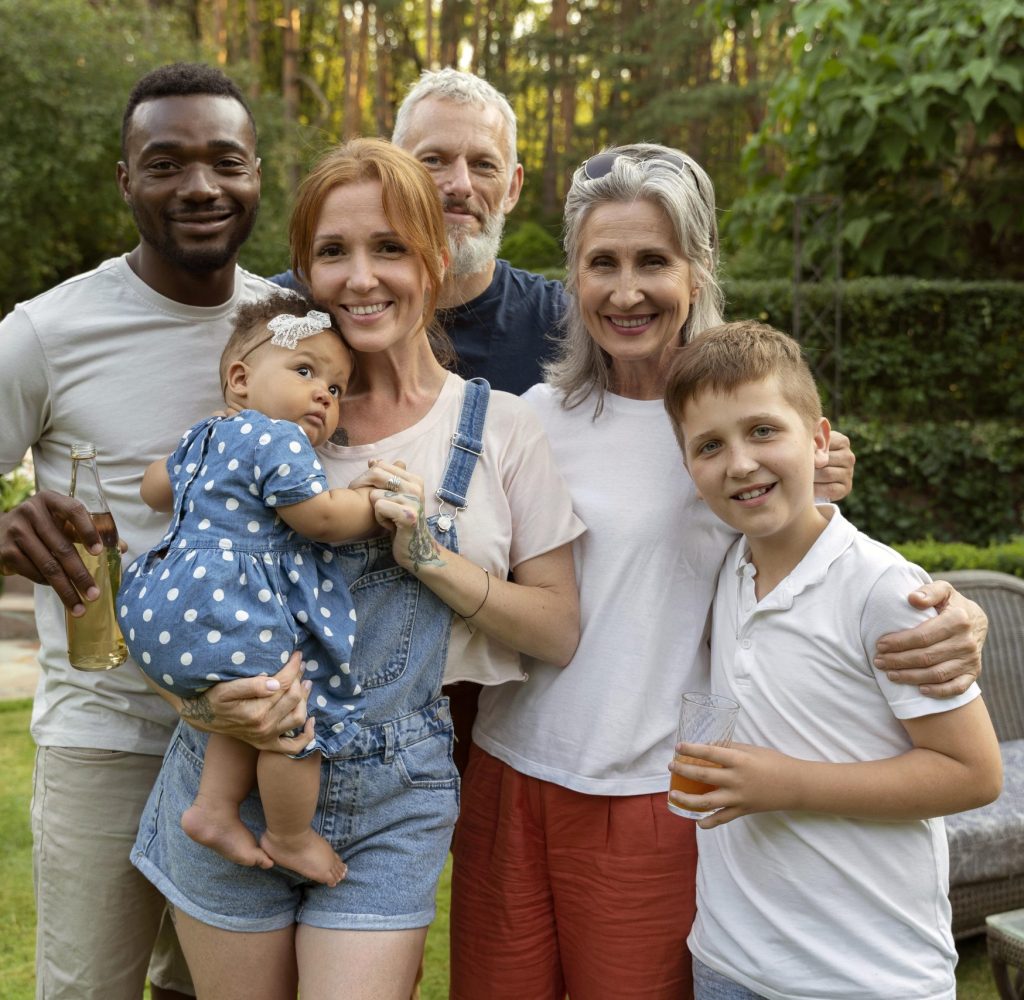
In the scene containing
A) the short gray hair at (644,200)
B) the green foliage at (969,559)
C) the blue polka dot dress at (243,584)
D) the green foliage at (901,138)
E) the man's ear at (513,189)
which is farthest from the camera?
the green foliage at (901,138)

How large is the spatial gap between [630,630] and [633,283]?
0.67 metres

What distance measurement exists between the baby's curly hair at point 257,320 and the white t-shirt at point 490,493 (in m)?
0.23

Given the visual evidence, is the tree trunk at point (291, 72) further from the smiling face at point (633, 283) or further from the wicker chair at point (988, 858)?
the smiling face at point (633, 283)

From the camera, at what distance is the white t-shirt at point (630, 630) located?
208 centimetres

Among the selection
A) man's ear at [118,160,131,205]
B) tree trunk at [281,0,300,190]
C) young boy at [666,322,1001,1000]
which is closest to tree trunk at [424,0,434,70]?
tree trunk at [281,0,300,190]

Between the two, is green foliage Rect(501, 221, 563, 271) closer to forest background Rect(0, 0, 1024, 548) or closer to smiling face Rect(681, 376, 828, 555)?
forest background Rect(0, 0, 1024, 548)

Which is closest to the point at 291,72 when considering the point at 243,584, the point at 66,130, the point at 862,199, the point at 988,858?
the point at 66,130

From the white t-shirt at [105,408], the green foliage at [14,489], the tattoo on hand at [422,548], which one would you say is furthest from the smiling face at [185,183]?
the green foliage at [14,489]

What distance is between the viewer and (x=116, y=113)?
1259 cm

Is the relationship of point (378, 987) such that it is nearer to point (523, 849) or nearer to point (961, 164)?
point (523, 849)

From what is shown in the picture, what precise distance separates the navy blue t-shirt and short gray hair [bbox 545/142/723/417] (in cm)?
51

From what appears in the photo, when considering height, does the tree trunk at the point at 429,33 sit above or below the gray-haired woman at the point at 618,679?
above

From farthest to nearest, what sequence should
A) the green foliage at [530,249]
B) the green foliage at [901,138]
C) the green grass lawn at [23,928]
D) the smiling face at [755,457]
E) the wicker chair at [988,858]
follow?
1. the green foliage at [530,249]
2. the green foliage at [901,138]
3. the green grass lawn at [23,928]
4. the wicker chair at [988,858]
5. the smiling face at [755,457]

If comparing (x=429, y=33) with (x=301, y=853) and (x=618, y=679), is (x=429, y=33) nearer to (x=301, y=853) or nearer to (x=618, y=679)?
(x=618, y=679)
